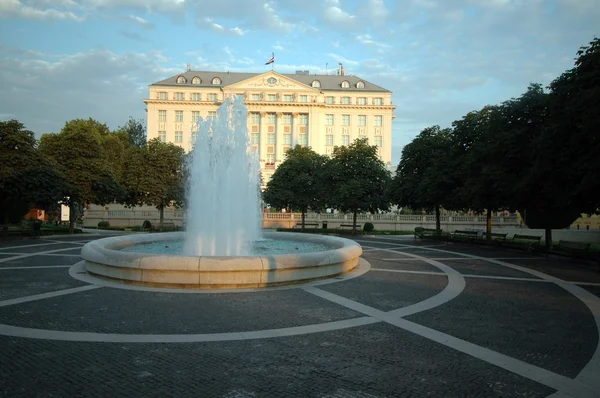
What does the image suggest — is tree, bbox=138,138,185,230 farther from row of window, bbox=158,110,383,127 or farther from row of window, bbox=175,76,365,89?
row of window, bbox=175,76,365,89

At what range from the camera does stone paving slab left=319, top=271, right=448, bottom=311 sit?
9797 mm

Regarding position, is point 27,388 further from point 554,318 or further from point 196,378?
point 554,318

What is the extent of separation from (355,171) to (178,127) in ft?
200

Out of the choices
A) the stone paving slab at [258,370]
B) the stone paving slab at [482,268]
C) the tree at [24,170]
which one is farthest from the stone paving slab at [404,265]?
the tree at [24,170]

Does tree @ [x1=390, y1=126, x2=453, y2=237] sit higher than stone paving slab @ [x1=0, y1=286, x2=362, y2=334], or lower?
higher

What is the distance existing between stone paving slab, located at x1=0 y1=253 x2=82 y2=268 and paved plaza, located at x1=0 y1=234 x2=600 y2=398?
139 inches

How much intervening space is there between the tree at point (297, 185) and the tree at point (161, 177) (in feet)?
35.9

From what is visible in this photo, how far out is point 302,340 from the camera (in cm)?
683

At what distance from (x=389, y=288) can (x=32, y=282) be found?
10437 mm

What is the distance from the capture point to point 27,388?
4859 mm

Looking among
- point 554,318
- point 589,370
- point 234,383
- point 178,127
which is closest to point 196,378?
point 234,383

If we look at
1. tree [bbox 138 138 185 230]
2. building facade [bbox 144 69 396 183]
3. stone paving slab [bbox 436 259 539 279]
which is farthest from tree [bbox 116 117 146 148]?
stone paving slab [bbox 436 259 539 279]

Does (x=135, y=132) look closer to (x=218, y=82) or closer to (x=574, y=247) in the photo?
(x=218, y=82)

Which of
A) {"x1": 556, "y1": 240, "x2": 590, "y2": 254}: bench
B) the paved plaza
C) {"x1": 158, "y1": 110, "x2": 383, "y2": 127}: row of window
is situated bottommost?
the paved plaza
